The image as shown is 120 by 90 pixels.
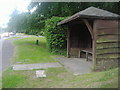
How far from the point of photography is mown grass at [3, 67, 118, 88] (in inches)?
156

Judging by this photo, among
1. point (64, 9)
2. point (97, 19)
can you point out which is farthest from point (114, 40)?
point (64, 9)

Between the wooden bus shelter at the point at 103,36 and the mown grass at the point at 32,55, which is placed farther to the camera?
the mown grass at the point at 32,55

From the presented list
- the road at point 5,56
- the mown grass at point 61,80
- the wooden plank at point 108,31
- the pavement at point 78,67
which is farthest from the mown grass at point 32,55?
the wooden plank at point 108,31

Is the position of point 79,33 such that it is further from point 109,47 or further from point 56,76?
point 56,76

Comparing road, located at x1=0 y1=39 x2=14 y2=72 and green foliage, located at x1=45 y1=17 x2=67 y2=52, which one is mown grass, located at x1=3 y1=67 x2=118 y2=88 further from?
green foliage, located at x1=45 y1=17 x2=67 y2=52

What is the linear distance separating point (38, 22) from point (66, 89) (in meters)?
13.5

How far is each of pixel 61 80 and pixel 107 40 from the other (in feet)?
9.35

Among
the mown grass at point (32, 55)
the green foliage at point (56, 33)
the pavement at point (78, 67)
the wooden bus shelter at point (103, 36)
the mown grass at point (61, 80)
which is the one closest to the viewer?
the mown grass at point (61, 80)

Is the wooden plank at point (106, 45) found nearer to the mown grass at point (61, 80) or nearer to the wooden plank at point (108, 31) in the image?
the wooden plank at point (108, 31)

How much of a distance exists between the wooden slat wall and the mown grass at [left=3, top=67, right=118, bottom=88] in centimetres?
132

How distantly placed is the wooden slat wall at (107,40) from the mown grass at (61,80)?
1.32 meters

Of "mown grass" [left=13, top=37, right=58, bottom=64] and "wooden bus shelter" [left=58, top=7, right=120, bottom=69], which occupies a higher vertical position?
"wooden bus shelter" [left=58, top=7, right=120, bottom=69]

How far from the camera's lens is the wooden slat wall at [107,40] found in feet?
20.2

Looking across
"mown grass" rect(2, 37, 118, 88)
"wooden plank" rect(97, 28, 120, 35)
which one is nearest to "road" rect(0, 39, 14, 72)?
"mown grass" rect(2, 37, 118, 88)
